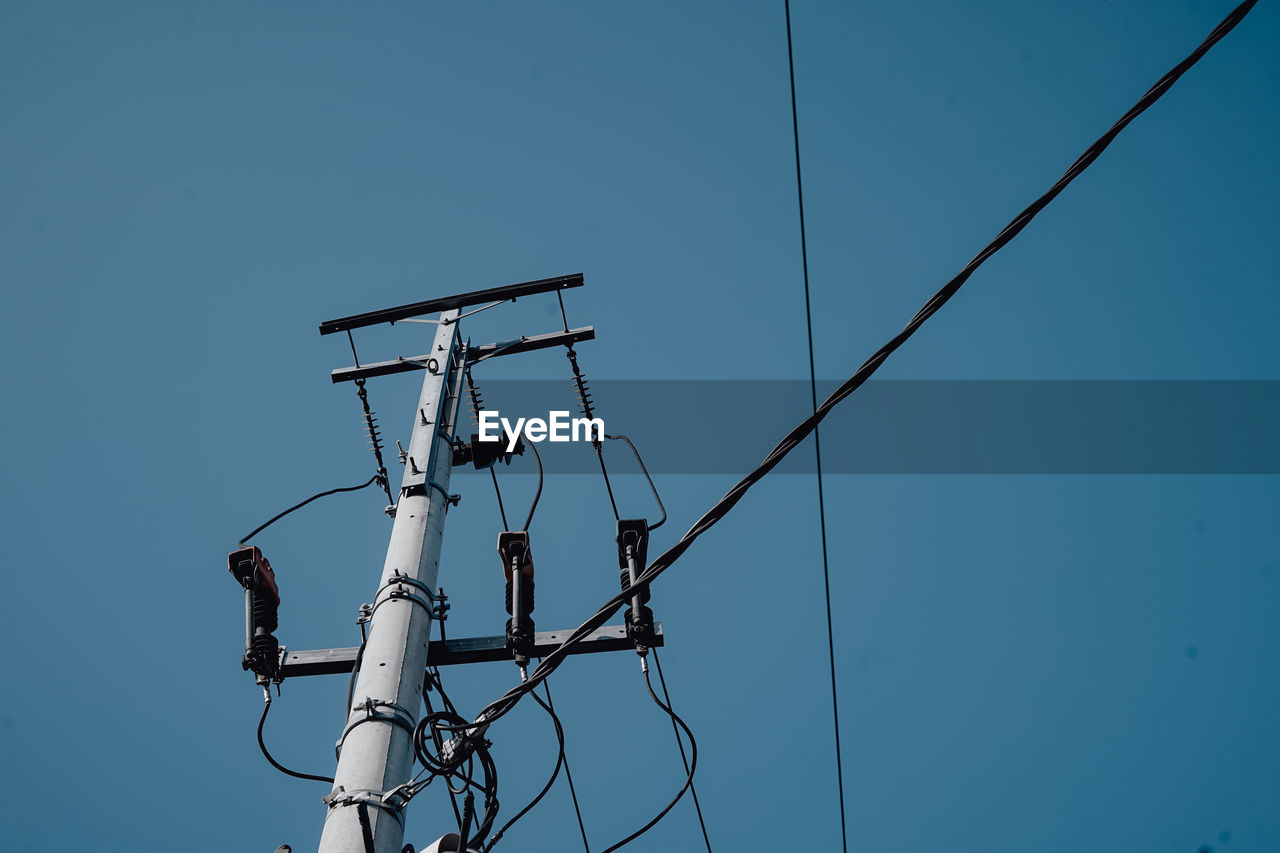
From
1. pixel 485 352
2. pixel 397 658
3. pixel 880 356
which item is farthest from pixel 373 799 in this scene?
pixel 485 352

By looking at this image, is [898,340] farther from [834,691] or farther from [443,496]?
[834,691]

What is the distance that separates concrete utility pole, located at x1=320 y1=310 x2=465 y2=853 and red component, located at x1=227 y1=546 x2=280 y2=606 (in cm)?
67

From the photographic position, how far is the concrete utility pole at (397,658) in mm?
3631

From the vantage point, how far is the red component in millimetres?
4855

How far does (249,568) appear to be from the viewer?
4.87 metres

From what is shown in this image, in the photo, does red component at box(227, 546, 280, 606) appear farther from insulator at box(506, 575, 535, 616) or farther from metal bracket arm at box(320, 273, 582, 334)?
metal bracket arm at box(320, 273, 582, 334)

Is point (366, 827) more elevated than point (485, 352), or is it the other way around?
point (485, 352)

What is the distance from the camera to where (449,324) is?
639 centimetres

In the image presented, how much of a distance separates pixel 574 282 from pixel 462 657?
324 centimetres

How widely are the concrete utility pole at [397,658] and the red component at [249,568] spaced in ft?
2.20

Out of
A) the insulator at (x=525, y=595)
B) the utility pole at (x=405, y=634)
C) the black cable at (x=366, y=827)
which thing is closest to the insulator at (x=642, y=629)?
the utility pole at (x=405, y=634)

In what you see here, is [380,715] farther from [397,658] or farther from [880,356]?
[880,356]

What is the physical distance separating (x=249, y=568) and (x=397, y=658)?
1184 millimetres

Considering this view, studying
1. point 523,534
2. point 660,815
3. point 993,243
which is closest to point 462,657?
point 523,534
